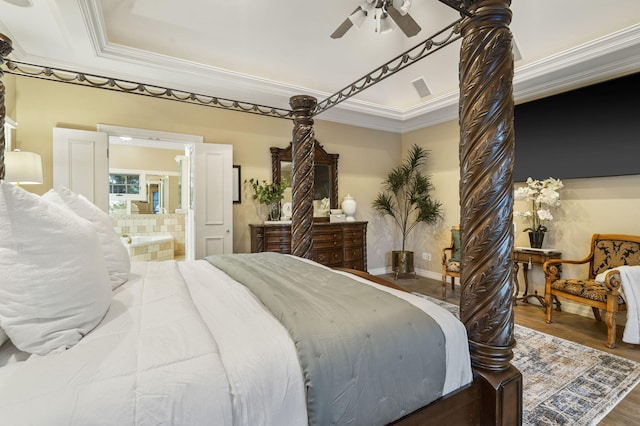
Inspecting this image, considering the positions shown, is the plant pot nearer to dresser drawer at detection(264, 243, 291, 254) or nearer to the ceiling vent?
dresser drawer at detection(264, 243, 291, 254)

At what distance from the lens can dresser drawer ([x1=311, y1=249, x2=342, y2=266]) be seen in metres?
4.48

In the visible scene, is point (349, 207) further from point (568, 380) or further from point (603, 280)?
point (568, 380)

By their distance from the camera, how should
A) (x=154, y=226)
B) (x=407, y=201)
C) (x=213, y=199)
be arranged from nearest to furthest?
(x=213, y=199), (x=407, y=201), (x=154, y=226)

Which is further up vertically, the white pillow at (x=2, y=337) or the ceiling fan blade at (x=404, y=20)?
the ceiling fan blade at (x=404, y=20)

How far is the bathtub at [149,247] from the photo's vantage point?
17.2ft

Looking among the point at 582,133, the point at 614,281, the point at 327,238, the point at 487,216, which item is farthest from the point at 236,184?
the point at 582,133

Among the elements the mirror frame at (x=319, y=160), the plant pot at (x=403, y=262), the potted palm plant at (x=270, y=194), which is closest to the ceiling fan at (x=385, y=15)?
the mirror frame at (x=319, y=160)

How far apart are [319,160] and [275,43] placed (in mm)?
1980

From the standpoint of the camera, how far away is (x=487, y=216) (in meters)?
1.18

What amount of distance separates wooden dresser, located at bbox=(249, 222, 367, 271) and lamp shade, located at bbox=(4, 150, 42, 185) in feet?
7.41

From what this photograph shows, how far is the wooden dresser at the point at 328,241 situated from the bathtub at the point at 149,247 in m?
2.35

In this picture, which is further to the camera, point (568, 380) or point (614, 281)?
point (614, 281)

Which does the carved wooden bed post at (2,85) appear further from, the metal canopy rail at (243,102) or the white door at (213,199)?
the white door at (213,199)

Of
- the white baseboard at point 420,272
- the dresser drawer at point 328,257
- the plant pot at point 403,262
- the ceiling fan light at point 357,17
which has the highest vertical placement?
the ceiling fan light at point 357,17
